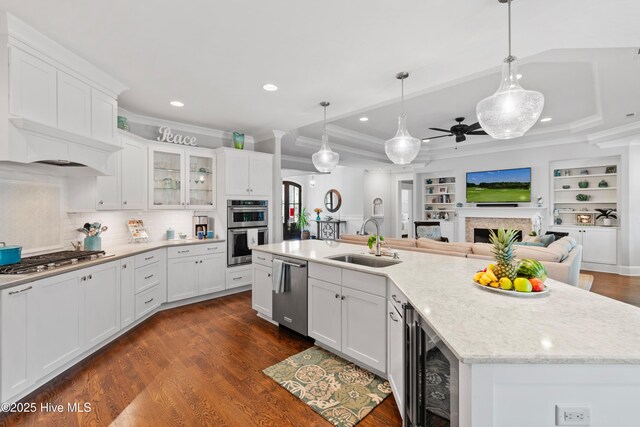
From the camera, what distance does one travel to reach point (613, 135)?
524cm

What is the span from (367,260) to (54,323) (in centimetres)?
271

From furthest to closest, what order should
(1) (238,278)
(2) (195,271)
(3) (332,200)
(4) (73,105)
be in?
(3) (332,200) < (1) (238,278) < (2) (195,271) < (4) (73,105)

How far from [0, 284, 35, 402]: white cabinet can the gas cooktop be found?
18 cm

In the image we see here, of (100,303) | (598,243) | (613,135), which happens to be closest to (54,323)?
(100,303)

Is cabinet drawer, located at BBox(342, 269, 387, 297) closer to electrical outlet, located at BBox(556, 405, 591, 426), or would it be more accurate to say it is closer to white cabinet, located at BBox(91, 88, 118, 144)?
electrical outlet, located at BBox(556, 405, 591, 426)

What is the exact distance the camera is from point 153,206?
13.1 ft

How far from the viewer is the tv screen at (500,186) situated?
6.64 meters

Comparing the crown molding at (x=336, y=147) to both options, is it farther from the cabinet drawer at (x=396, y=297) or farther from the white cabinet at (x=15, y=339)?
the white cabinet at (x=15, y=339)

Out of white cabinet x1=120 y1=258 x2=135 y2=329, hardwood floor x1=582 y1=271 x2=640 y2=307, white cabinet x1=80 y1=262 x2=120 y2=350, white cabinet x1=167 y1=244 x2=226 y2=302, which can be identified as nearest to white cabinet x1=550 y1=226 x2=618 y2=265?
hardwood floor x1=582 y1=271 x2=640 y2=307

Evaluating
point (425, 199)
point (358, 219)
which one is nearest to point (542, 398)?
point (425, 199)

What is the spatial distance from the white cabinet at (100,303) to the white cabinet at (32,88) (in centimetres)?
137

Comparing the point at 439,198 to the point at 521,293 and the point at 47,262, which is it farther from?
the point at 47,262

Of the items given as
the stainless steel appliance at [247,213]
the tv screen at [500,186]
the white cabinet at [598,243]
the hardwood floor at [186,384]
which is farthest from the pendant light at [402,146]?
the white cabinet at [598,243]

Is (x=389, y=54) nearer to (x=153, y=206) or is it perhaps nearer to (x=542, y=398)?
(x=542, y=398)
